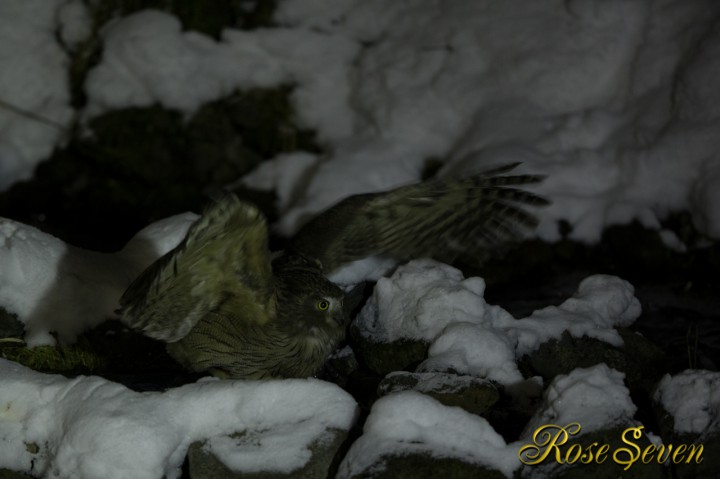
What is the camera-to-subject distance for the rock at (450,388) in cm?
337

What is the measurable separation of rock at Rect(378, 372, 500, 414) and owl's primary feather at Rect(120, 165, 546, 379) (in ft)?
1.89

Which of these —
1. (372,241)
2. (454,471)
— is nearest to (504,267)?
(372,241)

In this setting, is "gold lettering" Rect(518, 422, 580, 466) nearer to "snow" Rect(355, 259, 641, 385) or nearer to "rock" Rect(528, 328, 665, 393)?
"snow" Rect(355, 259, 641, 385)

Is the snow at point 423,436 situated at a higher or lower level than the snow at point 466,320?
higher

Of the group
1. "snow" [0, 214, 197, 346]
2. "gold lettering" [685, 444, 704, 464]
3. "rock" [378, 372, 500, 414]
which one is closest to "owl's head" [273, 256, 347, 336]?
"rock" [378, 372, 500, 414]

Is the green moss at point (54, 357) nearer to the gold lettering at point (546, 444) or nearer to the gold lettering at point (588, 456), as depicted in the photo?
the gold lettering at point (546, 444)

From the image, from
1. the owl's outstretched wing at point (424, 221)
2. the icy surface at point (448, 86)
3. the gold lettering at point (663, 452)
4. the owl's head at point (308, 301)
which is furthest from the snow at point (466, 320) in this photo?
the icy surface at point (448, 86)

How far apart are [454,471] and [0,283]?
2.47 metres

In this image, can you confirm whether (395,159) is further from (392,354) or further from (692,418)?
(692,418)

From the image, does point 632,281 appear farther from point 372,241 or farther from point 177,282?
point 177,282

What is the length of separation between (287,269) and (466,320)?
0.83m

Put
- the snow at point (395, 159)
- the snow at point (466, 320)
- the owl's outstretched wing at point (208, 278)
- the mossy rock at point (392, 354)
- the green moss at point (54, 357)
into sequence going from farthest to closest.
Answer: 1. the green moss at point (54, 357)
2. the mossy rock at point (392, 354)
3. the snow at point (466, 320)
4. the snow at point (395, 159)
5. the owl's outstretched wing at point (208, 278)

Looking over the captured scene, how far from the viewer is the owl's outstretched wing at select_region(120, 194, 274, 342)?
2.86 metres

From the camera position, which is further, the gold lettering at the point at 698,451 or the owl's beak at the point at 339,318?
the owl's beak at the point at 339,318
